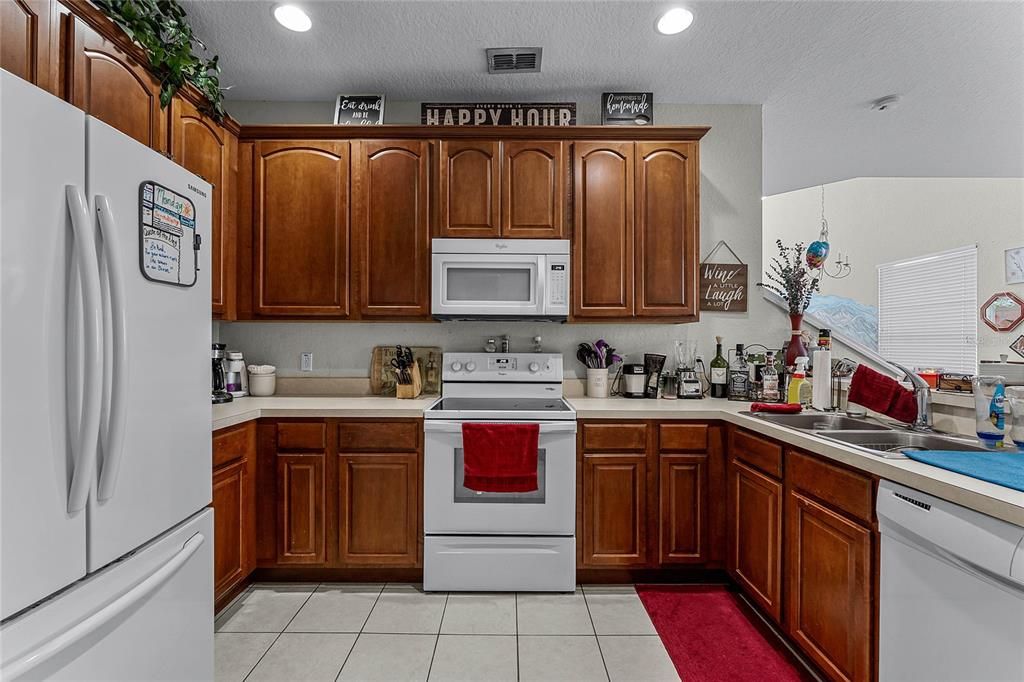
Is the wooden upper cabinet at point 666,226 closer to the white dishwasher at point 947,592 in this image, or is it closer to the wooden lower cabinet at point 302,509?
the white dishwasher at point 947,592

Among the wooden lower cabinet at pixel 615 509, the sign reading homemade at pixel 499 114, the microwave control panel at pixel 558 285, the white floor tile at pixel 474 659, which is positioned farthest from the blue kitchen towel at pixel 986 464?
the sign reading homemade at pixel 499 114

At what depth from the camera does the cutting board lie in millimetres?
3061

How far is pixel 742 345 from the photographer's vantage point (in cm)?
304

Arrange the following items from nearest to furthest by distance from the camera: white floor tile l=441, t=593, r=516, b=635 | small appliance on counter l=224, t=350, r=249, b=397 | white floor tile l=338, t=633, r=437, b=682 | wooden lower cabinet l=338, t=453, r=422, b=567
A: 1. white floor tile l=338, t=633, r=437, b=682
2. white floor tile l=441, t=593, r=516, b=635
3. wooden lower cabinet l=338, t=453, r=422, b=567
4. small appliance on counter l=224, t=350, r=249, b=397

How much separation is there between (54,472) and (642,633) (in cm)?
209

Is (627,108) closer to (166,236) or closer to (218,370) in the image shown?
(166,236)

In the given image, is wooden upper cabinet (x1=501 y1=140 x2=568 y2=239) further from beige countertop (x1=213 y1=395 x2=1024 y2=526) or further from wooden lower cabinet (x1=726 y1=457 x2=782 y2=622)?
wooden lower cabinet (x1=726 y1=457 x2=782 y2=622)

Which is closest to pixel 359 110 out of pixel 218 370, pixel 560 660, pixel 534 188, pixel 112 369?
pixel 534 188

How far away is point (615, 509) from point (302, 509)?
1560 mm

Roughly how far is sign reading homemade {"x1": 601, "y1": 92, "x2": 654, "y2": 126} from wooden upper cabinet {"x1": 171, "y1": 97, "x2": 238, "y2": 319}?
6.88ft

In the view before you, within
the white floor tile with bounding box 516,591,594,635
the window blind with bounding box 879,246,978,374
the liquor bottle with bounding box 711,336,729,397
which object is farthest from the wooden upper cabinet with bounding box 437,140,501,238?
the window blind with bounding box 879,246,978,374

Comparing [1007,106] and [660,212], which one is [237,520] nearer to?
[660,212]

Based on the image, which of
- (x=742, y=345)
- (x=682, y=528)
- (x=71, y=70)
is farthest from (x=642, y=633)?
(x=71, y=70)

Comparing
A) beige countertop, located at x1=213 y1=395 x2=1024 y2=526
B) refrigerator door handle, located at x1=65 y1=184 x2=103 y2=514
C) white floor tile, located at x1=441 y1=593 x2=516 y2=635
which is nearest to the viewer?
refrigerator door handle, located at x1=65 y1=184 x2=103 y2=514
